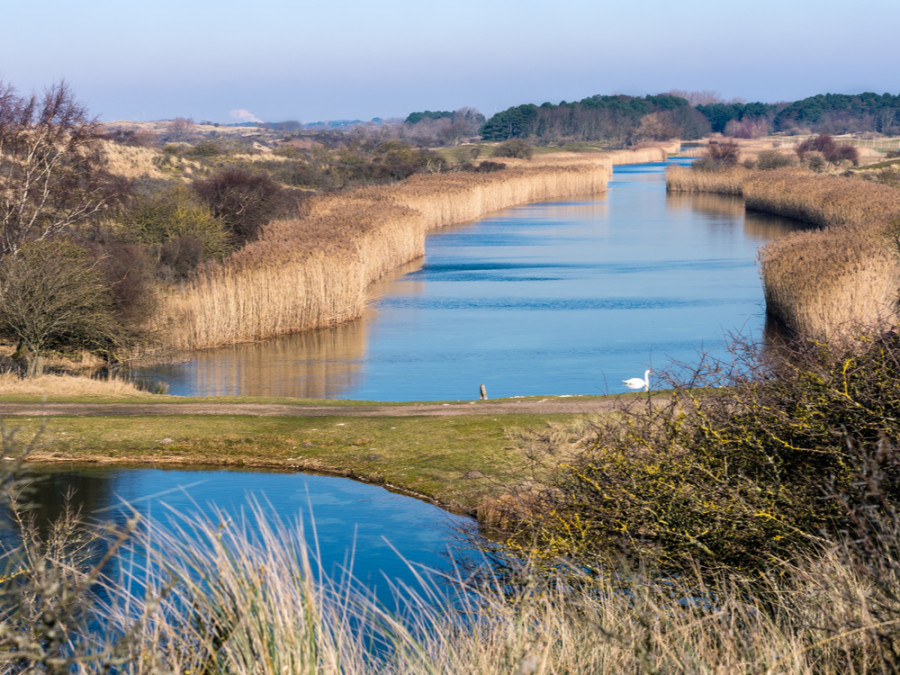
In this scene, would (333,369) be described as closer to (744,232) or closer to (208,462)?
(208,462)

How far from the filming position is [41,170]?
38219 millimetres

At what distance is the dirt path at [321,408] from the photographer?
24.5 m

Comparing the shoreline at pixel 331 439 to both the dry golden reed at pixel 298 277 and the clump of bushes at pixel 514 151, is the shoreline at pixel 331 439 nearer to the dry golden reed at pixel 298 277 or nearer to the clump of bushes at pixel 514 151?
the dry golden reed at pixel 298 277

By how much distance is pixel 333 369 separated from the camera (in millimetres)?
34562

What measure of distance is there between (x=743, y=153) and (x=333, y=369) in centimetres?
11880

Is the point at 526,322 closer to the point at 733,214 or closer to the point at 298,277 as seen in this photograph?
the point at 298,277

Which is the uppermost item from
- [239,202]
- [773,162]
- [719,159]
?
[719,159]

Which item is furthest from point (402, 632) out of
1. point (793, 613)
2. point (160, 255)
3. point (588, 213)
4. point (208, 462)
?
point (588, 213)

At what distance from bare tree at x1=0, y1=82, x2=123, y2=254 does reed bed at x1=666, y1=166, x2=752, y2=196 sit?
2956 inches

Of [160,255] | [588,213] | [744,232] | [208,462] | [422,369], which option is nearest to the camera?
[208,462]

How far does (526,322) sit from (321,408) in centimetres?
1797

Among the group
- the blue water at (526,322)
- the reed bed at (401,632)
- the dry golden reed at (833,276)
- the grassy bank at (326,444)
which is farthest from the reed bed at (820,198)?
the reed bed at (401,632)

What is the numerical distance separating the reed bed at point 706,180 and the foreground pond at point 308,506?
89.5 meters

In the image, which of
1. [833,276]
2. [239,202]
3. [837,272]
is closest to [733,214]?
[239,202]
